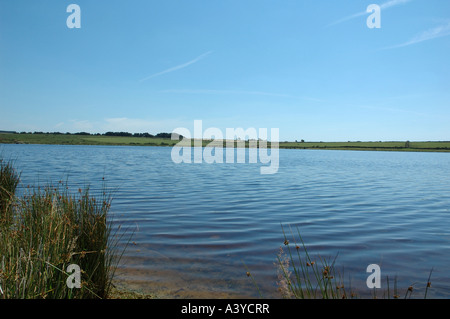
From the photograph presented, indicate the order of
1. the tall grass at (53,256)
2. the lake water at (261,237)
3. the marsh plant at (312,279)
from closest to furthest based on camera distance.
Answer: the tall grass at (53,256) < the marsh plant at (312,279) < the lake water at (261,237)

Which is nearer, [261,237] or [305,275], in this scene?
[305,275]

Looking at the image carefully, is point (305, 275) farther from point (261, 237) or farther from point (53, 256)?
point (53, 256)

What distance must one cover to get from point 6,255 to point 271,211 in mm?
10140

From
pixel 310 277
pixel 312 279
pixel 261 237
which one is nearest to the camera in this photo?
pixel 312 279

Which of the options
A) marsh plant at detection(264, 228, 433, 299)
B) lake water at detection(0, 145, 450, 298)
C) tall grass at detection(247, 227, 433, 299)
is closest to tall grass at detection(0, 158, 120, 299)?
lake water at detection(0, 145, 450, 298)

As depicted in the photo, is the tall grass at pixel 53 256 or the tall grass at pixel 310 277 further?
the tall grass at pixel 310 277

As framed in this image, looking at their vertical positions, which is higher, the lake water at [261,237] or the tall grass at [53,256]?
the tall grass at [53,256]

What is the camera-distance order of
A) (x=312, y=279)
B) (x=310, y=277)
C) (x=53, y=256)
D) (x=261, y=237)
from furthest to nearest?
1. (x=261, y=237)
2. (x=310, y=277)
3. (x=312, y=279)
4. (x=53, y=256)

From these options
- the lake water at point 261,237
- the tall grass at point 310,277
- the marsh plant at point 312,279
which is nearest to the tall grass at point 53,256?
the lake water at point 261,237

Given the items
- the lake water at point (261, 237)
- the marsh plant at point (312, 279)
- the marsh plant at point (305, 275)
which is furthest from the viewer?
the lake water at point (261, 237)

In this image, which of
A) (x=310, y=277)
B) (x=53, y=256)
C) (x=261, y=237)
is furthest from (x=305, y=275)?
(x=53, y=256)

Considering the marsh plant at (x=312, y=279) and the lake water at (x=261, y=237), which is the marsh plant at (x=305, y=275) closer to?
the marsh plant at (x=312, y=279)
